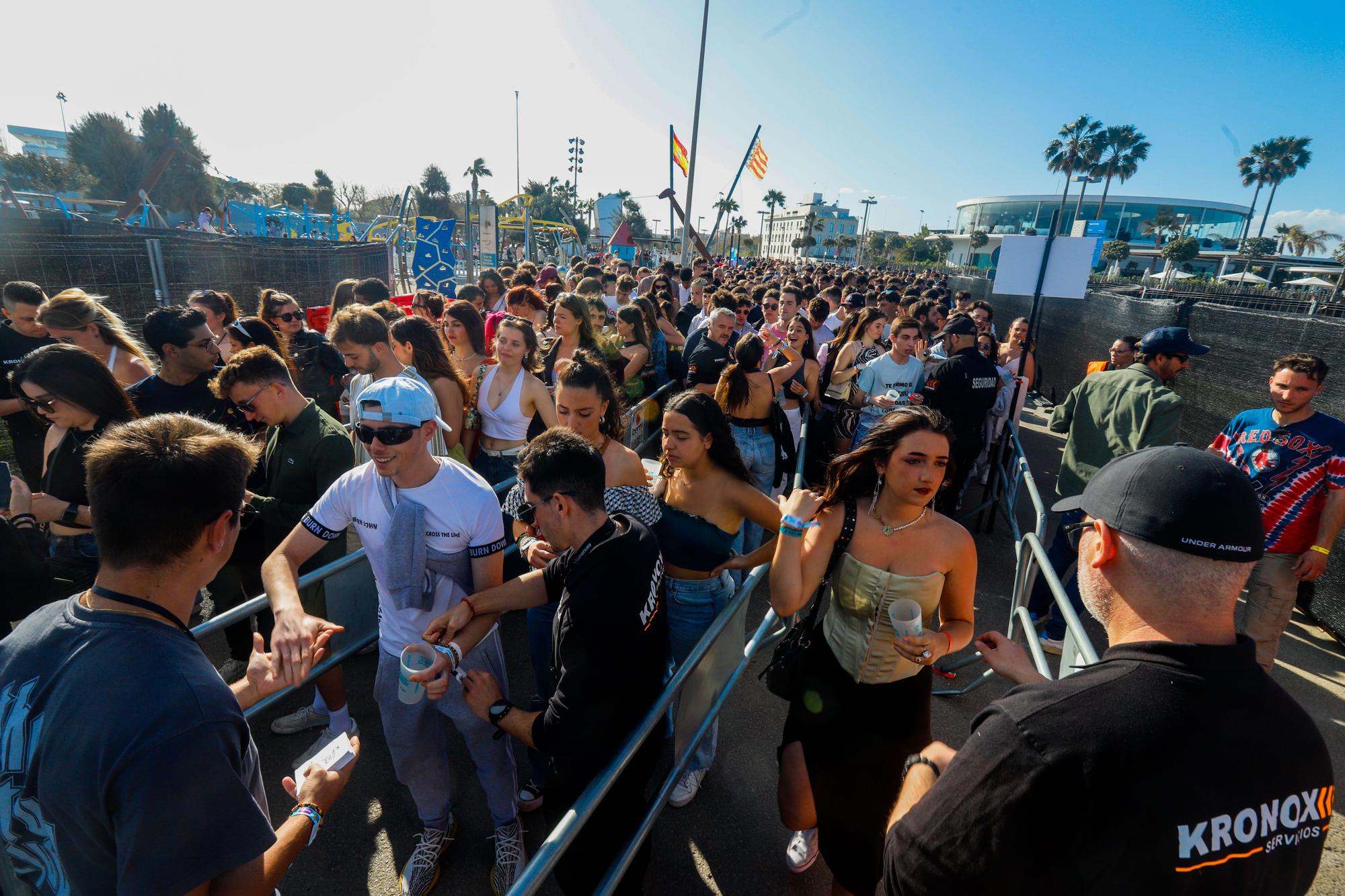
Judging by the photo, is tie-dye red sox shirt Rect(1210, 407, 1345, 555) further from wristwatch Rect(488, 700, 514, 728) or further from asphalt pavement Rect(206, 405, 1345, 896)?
wristwatch Rect(488, 700, 514, 728)

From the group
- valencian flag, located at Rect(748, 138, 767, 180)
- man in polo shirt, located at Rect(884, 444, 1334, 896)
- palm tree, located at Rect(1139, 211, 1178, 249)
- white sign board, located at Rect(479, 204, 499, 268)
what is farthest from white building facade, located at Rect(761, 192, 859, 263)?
man in polo shirt, located at Rect(884, 444, 1334, 896)

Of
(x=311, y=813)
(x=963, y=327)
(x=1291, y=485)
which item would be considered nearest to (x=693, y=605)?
(x=311, y=813)

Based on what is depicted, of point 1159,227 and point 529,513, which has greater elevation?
point 1159,227

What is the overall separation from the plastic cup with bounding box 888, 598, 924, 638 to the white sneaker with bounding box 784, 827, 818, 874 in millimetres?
1317

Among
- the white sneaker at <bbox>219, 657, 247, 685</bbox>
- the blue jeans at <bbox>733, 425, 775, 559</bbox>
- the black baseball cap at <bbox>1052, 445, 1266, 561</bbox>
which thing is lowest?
the white sneaker at <bbox>219, 657, 247, 685</bbox>

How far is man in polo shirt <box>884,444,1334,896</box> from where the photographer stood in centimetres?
108

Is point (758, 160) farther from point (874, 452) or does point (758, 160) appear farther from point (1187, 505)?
point (1187, 505)

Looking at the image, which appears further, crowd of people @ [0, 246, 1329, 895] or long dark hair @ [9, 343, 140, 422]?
long dark hair @ [9, 343, 140, 422]

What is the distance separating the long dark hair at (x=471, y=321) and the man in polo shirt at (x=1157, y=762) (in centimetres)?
453

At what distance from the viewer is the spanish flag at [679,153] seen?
20516 mm

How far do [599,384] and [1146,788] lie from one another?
2.71 metres

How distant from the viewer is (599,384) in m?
3.29

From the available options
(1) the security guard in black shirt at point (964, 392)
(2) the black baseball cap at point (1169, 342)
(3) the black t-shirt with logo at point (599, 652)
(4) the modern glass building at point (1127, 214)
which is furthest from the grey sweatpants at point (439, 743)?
(4) the modern glass building at point (1127, 214)

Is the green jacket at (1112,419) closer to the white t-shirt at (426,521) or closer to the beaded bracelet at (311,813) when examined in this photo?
the white t-shirt at (426,521)
